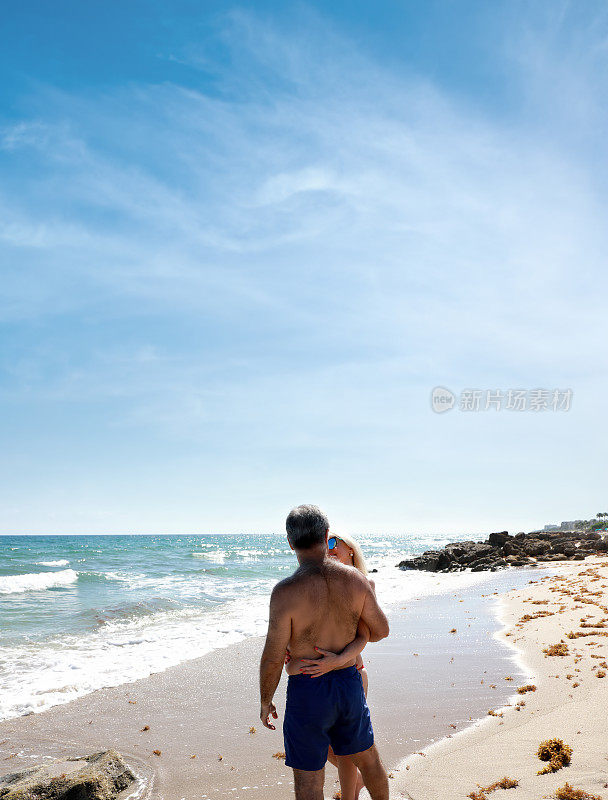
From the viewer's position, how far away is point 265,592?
2109cm

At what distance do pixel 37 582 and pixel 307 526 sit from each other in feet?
86.5

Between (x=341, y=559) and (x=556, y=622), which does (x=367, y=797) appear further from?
(x=556, y=622)

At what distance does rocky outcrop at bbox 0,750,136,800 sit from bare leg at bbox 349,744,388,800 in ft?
8.06

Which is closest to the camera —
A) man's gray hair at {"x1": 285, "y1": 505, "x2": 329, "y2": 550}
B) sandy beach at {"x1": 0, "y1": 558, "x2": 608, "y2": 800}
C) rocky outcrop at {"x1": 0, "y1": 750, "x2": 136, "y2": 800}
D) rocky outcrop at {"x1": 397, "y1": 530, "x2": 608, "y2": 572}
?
man's gray hair at {"x1": 285, "y1": 505, "x2": 329, "y2": 550}

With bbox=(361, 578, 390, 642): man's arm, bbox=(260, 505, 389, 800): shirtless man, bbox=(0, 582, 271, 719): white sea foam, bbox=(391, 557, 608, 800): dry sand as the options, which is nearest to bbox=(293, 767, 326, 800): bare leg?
bbox=(260, 505, 389, 800): shirtless man

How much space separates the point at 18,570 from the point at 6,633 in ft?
86.7

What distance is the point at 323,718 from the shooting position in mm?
3145

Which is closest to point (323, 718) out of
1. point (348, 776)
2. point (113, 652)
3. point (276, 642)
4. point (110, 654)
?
point (276, 642)

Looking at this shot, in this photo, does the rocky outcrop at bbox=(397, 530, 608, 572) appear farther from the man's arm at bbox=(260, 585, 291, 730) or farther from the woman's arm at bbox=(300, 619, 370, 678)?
the man's arm at bbox=(260, 585, 291, 730)

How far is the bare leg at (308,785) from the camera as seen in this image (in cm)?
311

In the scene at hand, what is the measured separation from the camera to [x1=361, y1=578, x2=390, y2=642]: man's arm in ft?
10.9

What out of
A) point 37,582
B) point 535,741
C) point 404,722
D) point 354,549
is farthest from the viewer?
point 37,582

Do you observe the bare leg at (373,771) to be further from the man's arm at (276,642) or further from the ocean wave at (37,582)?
the ocean wave at (37,582)

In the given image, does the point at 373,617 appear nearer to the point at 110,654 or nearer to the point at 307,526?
the point at 307,526
